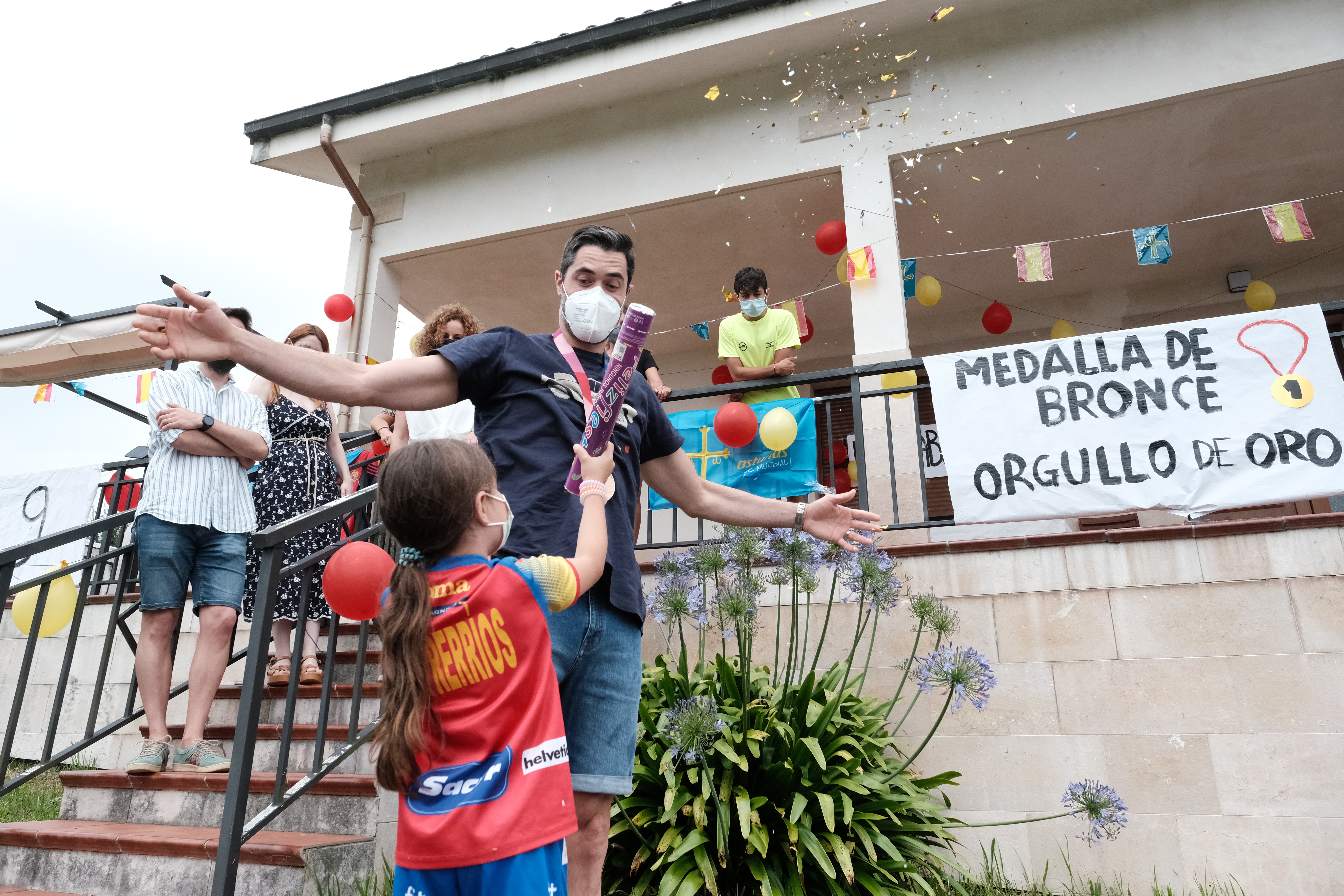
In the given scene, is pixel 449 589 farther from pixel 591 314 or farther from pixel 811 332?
pixel 811 332

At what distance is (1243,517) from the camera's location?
6.90 meters

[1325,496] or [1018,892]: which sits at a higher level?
[1325,496]

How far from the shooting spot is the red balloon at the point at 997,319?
8367 mm

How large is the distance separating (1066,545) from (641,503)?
2.38 metres

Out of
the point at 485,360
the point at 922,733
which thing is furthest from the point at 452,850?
the point at 922,733

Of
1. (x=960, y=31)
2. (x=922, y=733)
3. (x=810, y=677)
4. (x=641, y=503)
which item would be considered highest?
(x=960, y=31)

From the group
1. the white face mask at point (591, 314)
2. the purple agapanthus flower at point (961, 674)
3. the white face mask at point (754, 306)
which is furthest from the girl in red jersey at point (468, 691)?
the white face mask at point (754, 306)

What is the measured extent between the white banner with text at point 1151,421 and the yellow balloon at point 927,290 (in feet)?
11.0

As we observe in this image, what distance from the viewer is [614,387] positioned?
1.66 metres

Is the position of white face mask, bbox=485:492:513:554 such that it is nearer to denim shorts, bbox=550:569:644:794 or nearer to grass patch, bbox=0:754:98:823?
denim shorts, bbox=550:569:644:794

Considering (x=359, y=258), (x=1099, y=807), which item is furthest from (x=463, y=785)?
(x=359, y=258)

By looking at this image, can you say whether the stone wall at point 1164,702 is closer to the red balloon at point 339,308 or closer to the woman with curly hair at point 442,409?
the woman with curly hair at point 442,409

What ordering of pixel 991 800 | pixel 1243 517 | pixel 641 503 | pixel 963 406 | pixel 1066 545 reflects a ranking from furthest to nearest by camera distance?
1. pixel 1243 517
2. pixel 641 503
3. pixel 963 406
4. pixel 1066 545
5. pixel 991 800

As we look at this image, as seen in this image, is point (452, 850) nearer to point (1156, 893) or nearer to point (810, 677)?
point (810, 677)
